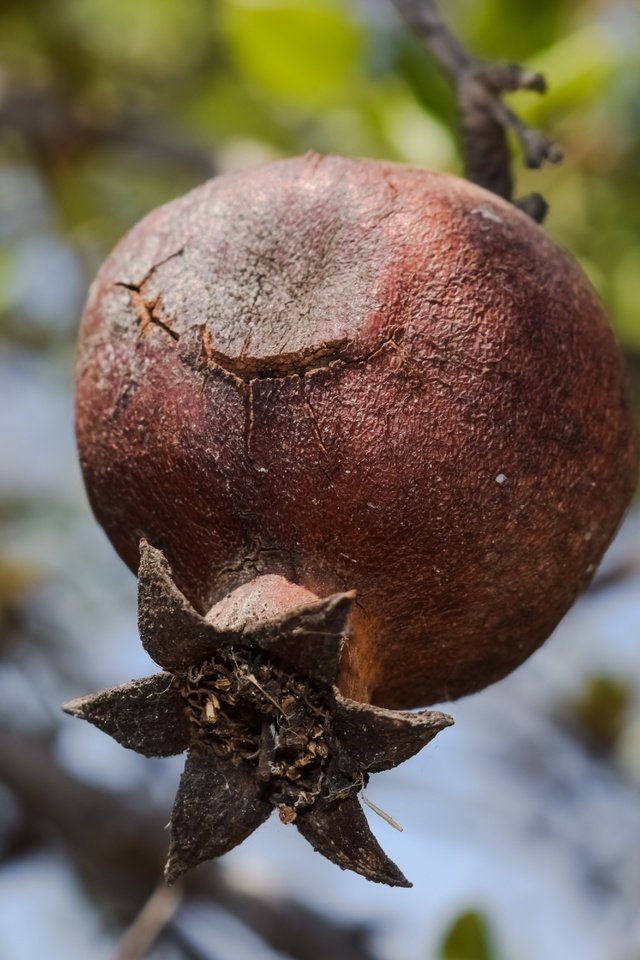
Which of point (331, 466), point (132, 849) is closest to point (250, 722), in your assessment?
point (331, 466)

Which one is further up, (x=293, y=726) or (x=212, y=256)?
(x=212, y=256)

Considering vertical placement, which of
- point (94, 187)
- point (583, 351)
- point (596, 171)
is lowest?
point (583, 351)

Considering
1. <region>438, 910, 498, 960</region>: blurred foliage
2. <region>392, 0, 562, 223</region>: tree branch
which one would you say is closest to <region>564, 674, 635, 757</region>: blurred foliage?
<region>438, 910, 498, 960</region>: blurred foliage

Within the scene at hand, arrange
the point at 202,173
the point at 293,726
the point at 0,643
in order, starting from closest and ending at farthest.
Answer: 1. the point at 293,726
2. the point at 202,173
3. the point at 0,643

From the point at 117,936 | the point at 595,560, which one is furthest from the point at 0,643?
the point at 595,560

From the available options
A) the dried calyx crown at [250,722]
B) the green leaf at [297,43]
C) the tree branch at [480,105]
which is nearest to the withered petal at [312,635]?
the dried calyx crown at [250,722]

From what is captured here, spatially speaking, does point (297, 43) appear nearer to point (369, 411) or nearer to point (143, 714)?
point (369, 411)

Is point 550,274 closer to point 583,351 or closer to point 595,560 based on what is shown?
point 583,351

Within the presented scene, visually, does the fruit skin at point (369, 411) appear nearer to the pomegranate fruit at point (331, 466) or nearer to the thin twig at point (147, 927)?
the pomegranate fruit at point (331, 466)
